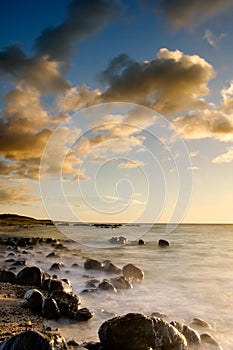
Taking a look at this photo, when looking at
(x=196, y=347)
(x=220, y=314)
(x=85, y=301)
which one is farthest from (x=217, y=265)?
(x=196, y=347)

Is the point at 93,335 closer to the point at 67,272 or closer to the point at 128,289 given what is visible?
the point at 128,289

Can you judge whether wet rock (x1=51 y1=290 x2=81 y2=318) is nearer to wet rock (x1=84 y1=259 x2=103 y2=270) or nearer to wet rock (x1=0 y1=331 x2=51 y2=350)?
wet rock (x1=0 y1=331 x2=51 y2=350)

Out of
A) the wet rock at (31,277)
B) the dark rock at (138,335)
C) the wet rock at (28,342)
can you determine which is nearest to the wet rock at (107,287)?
the wet rock at (31,277)

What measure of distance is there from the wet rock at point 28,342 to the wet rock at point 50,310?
3361 mm

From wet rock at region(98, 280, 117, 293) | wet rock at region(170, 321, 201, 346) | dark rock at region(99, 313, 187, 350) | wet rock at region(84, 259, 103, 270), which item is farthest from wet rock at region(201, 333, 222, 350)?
wet rock at region(84, 259, 103, 270)

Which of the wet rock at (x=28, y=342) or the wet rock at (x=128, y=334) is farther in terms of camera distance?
the wet rock at (x=128, y=334)

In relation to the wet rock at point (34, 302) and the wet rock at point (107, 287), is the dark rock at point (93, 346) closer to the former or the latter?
the wet rock at point (34, 302)

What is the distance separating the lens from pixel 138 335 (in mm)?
5863

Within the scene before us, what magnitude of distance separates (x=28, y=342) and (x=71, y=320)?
3535mm

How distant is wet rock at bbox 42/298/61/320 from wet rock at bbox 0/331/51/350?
132 inches

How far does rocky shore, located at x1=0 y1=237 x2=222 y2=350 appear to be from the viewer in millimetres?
5008

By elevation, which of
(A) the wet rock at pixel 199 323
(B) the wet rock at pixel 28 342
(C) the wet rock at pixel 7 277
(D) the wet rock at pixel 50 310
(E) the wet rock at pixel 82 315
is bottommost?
(A) the wet rock at pixel 199 323

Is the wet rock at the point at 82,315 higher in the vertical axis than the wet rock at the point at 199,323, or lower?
higher

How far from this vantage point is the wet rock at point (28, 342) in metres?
4.52
